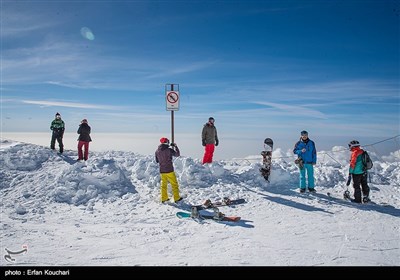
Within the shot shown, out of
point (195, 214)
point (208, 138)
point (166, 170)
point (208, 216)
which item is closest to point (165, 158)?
point (166, 170)

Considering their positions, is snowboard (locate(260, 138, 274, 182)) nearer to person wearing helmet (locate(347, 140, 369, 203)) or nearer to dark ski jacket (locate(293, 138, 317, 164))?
dark ski jacket (locate(293, 138, 317, 164))

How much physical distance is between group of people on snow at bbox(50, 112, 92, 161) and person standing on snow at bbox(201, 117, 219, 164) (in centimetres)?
673

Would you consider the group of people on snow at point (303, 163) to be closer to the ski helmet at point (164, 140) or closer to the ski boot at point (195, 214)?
the ski helmet at point (164, 140)

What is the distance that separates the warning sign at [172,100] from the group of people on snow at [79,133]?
5993 millimetres

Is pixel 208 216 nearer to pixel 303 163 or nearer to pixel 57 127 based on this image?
pixel 303 163

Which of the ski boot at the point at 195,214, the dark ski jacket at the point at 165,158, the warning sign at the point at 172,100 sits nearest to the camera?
the ski boot at the point at 195,214

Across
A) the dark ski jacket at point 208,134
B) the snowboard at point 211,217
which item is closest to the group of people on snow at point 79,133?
the dark ski jacket at point 208,134

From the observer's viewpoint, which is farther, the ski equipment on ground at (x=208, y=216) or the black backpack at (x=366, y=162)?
the black backpack at (x=366, y=162)

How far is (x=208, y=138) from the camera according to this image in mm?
13242

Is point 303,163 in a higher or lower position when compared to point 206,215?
higher

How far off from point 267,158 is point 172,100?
5.12m

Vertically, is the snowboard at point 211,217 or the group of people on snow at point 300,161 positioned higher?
the group of people on snow at point 300,161

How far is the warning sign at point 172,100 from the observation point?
1162 centimetres
